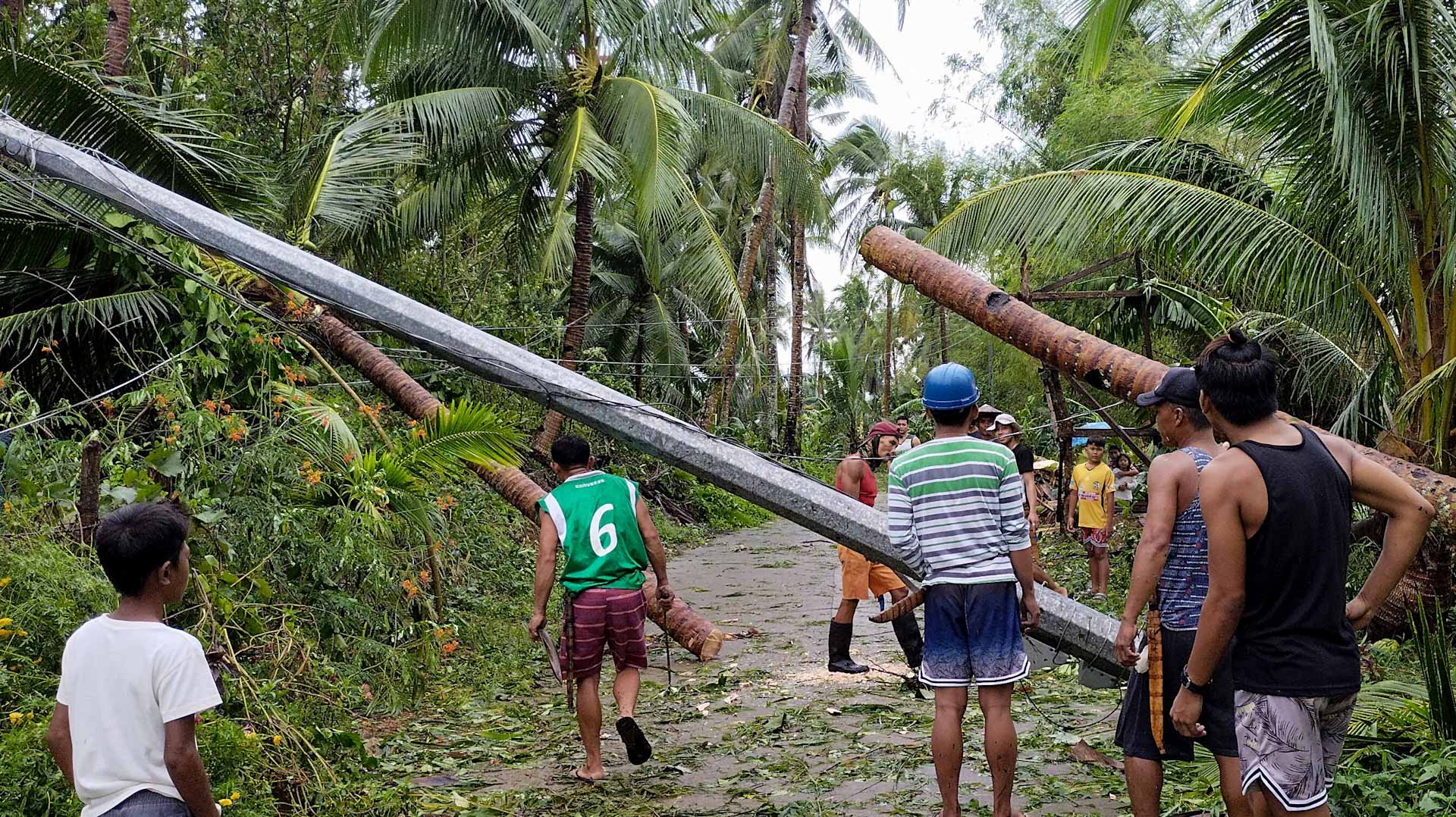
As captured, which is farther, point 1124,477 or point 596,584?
point 1124,477

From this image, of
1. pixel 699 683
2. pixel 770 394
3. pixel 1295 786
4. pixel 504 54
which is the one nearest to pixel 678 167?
pixel 504 54

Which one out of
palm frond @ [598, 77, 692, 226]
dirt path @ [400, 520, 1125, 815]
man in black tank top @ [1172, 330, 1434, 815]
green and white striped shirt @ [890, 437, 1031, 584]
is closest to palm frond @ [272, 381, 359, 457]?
dirt path @ [400, 520, 1125, 815]

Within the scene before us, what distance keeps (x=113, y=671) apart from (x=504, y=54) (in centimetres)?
1236

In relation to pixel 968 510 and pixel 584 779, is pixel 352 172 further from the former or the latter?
pixel 968 510

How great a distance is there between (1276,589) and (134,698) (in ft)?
9.76

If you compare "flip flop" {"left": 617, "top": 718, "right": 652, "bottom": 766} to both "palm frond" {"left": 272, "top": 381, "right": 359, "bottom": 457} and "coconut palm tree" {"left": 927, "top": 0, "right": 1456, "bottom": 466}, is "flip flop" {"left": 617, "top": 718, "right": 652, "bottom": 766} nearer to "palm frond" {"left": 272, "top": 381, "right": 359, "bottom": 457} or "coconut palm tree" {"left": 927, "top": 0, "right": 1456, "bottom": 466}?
"palm frond" {"left": 272, "top": 381, "right": 359, "bottom": 457}

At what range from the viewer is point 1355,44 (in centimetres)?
755

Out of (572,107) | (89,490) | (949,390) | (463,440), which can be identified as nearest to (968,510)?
(949,390)

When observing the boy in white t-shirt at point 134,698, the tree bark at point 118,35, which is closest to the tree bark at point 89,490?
the boy in white t-shirt at point 134,698

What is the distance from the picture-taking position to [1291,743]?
3.02m

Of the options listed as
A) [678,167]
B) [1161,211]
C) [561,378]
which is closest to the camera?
[561,378]

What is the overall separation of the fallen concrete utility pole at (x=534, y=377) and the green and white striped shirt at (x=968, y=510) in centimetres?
51

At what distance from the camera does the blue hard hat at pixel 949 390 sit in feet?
14.5

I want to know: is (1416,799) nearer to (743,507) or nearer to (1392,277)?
(1392,277)
